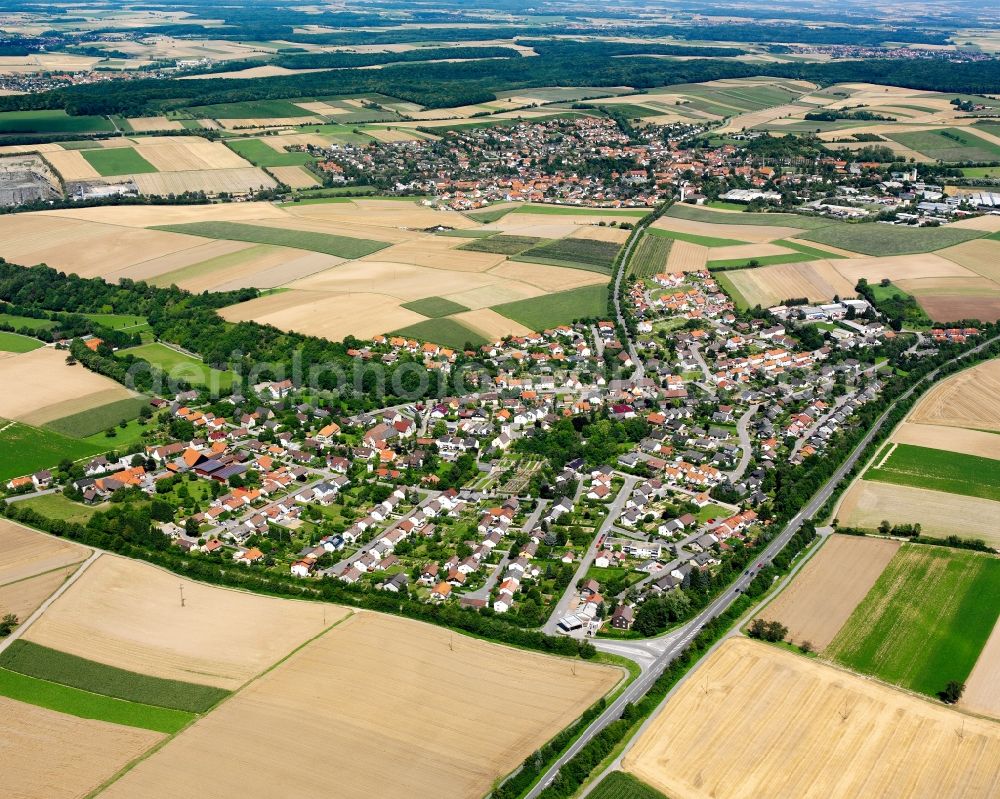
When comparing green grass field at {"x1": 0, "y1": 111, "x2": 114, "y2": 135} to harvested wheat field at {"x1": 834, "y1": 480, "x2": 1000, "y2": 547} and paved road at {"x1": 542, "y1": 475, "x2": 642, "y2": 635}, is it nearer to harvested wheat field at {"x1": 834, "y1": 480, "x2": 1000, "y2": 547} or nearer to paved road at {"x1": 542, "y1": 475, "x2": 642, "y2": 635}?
paved road at {"x1": 542, "y1": 475, "x2": 642, "y2": 635}

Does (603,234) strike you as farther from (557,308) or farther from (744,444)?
(744,444)

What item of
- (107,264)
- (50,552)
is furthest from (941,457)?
(107,264)

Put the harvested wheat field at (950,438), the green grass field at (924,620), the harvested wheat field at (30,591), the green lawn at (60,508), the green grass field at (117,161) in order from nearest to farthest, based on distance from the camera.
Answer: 1. the green grass field at (924,620)
2. the harvested wheat field at (30,591)
3. the green lawn at (60,508)
4. the harvested wheat field at (950,438)
5. the green grass field at (117,161)

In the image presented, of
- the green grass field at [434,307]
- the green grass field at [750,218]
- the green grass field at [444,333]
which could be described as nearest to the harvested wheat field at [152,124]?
the green grass field at [750,218]

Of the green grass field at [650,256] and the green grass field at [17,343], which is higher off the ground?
the green grass field at [650,256]

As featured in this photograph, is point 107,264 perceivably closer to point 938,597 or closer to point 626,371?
point 626,371

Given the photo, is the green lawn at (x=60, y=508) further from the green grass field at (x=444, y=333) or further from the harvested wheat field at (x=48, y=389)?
the green grass field at (x=444, y=333)

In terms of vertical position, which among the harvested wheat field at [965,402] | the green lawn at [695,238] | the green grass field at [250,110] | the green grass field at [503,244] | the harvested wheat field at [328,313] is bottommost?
the harvested wheat field at [965,402]

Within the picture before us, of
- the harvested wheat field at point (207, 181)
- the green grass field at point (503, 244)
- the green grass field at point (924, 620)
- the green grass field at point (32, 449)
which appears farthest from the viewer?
the harvested wheat field at point (207, 181)
